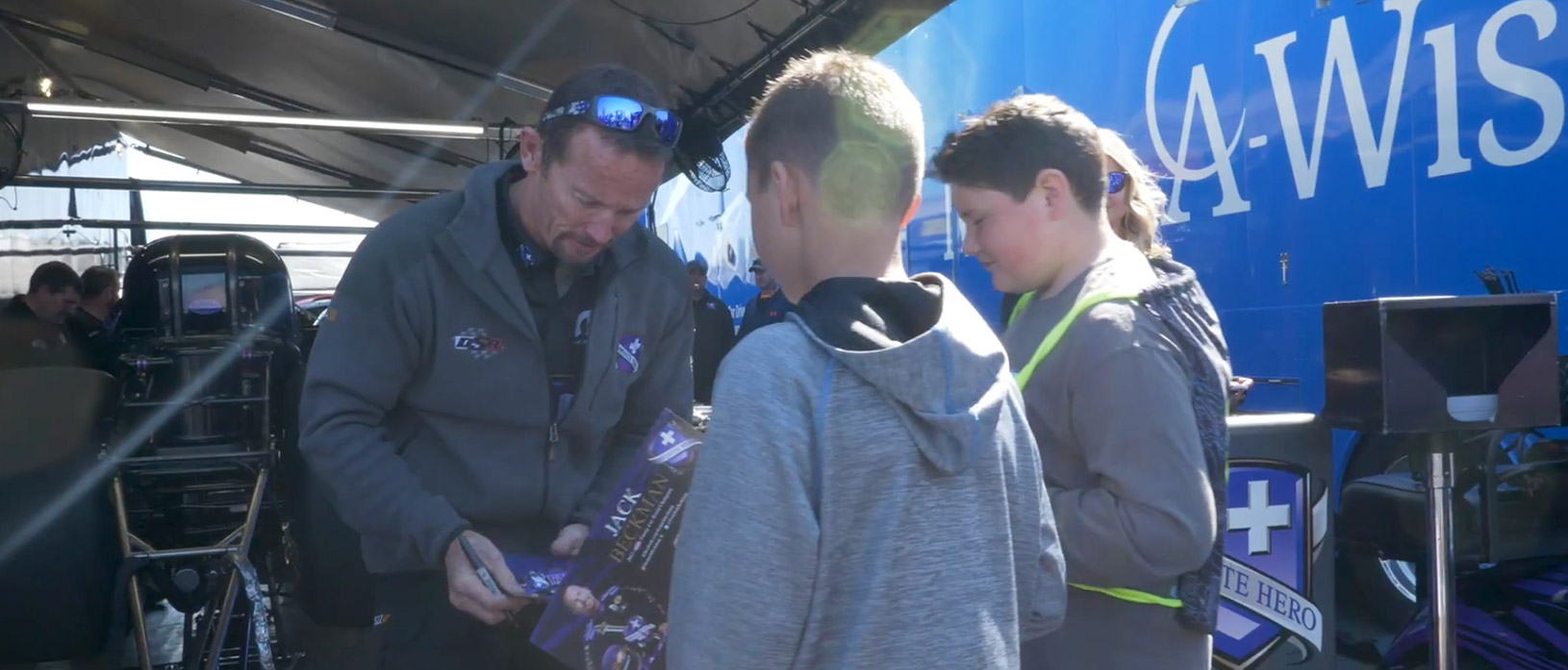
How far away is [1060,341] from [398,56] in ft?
27.4

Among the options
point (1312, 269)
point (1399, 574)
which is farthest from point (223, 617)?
point (1399, 574)

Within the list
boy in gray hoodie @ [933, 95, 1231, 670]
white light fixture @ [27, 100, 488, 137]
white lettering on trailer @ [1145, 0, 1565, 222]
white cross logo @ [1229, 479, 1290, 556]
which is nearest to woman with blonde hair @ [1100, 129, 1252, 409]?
boy in gray hoodie @ [933, 95, 1231, 670]

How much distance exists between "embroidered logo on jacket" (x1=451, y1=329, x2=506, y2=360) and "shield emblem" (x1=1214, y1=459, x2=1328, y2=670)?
1907mm

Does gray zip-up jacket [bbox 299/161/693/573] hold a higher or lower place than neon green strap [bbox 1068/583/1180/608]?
higher

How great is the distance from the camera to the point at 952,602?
47.8 inches

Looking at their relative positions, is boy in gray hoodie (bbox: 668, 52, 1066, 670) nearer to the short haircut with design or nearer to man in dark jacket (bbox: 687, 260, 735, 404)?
the short haircut with design

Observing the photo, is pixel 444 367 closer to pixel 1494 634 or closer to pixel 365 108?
pixel 1494 634

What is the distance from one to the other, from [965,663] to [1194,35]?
4.88 metres

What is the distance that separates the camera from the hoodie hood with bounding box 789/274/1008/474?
118cm

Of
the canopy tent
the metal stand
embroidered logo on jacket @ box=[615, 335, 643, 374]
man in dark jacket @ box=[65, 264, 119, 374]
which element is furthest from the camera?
the canopy tent

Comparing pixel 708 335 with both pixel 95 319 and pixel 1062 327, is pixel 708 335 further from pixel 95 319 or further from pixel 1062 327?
pixel 1062 327

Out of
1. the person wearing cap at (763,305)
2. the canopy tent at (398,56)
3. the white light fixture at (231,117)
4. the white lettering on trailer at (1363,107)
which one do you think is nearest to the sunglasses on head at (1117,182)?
the white lettering on trailer at (1363,107)

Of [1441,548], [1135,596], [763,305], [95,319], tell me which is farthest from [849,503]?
[95,319]

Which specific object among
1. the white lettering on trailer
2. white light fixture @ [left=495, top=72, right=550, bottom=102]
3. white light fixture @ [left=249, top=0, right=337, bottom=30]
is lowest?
the white lettering on trailer
